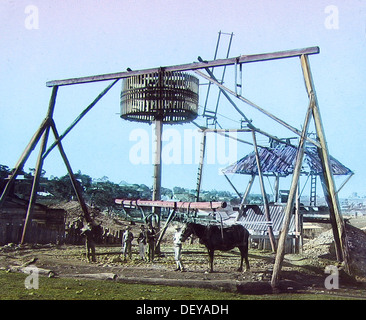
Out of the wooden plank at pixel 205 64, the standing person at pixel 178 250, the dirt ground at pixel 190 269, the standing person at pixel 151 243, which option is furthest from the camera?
the standing person at pixel 151 243

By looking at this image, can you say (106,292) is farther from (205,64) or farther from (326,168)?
(205,64)

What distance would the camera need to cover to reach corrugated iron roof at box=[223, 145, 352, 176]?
2503 centimetres

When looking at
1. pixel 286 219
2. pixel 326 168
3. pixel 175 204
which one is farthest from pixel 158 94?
pixel 286 219

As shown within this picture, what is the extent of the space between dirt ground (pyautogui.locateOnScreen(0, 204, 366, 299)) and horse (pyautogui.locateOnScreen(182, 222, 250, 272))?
0.66 meters

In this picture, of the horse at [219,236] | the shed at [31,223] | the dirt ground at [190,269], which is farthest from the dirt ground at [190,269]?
the shed at [31,223]

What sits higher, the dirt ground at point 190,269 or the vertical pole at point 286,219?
the vertical pole at point 286,219

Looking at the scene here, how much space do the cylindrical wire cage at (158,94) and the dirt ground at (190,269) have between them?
595cm

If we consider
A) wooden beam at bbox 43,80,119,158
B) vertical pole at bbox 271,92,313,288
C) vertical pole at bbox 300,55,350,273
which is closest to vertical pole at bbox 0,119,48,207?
wooden beam at bbox 43,80,119,158

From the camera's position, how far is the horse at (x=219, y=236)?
48.3 ft

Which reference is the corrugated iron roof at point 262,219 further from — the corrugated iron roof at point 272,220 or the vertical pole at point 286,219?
the vertical pole at point 286,219

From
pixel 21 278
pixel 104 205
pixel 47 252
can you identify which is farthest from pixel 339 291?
pixel 104 205

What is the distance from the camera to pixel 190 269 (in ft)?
49.0

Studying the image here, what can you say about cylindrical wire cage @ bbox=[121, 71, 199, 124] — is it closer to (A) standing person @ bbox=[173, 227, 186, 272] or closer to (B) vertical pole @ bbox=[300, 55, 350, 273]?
(A) standing person @ bbox=[173, 227, 186, 272]
